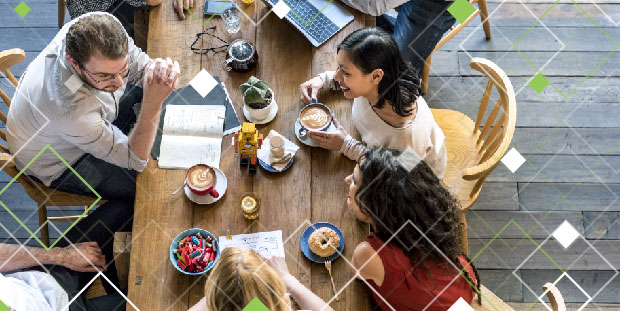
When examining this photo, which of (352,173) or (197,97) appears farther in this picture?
(197,97)

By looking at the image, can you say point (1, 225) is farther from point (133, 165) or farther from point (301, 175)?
point (301, 175)

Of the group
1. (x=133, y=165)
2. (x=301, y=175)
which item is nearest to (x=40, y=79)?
(x=133, y=165)

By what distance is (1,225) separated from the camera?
2855 mm

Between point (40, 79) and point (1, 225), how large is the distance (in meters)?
1.14

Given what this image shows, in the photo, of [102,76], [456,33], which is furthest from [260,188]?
[456,33]

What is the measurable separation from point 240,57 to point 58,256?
1.07m

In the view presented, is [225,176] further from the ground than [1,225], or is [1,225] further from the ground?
[225,176]

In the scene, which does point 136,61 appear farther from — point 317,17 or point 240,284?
point 240,284
